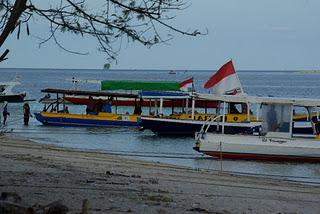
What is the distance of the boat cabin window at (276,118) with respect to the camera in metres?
26.9

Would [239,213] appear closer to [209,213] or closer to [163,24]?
[209,213]

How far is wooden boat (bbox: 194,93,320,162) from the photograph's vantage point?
2689cm

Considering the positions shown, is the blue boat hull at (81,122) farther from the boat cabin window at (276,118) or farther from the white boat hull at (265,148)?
the boat cabin window at (276,118)

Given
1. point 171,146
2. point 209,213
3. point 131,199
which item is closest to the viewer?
point 209,213

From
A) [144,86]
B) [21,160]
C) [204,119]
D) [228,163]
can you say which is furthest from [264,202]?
[144,86]

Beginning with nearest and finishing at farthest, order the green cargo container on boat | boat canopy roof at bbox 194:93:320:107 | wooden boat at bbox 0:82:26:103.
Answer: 1. boat canopy roof at bbox 194:93:320:107
2. the green cargo container on boat
3. wooden boat at bbox 0:82:26:103

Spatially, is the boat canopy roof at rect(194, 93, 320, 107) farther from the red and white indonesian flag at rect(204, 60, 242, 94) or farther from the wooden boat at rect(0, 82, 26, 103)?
the wooden boat at rect(0, 82, 26, 103)

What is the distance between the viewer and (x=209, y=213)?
10555 mm

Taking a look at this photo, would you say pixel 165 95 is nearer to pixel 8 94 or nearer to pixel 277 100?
pixel 277 100

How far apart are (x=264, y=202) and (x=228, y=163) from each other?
13.7 meters

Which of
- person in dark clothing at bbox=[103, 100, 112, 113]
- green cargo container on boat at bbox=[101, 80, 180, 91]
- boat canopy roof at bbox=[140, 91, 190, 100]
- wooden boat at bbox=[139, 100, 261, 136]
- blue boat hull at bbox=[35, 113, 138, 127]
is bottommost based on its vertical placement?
blue boat hull at bbox=[35, 113, 138, 127]

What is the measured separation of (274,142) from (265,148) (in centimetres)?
41

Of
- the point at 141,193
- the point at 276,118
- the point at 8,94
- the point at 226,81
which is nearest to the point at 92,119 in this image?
the point at 226,81

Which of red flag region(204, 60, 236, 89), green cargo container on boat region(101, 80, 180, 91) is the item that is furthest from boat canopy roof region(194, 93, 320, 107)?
green cargo container on boat region(101, 80, 180, 91)
